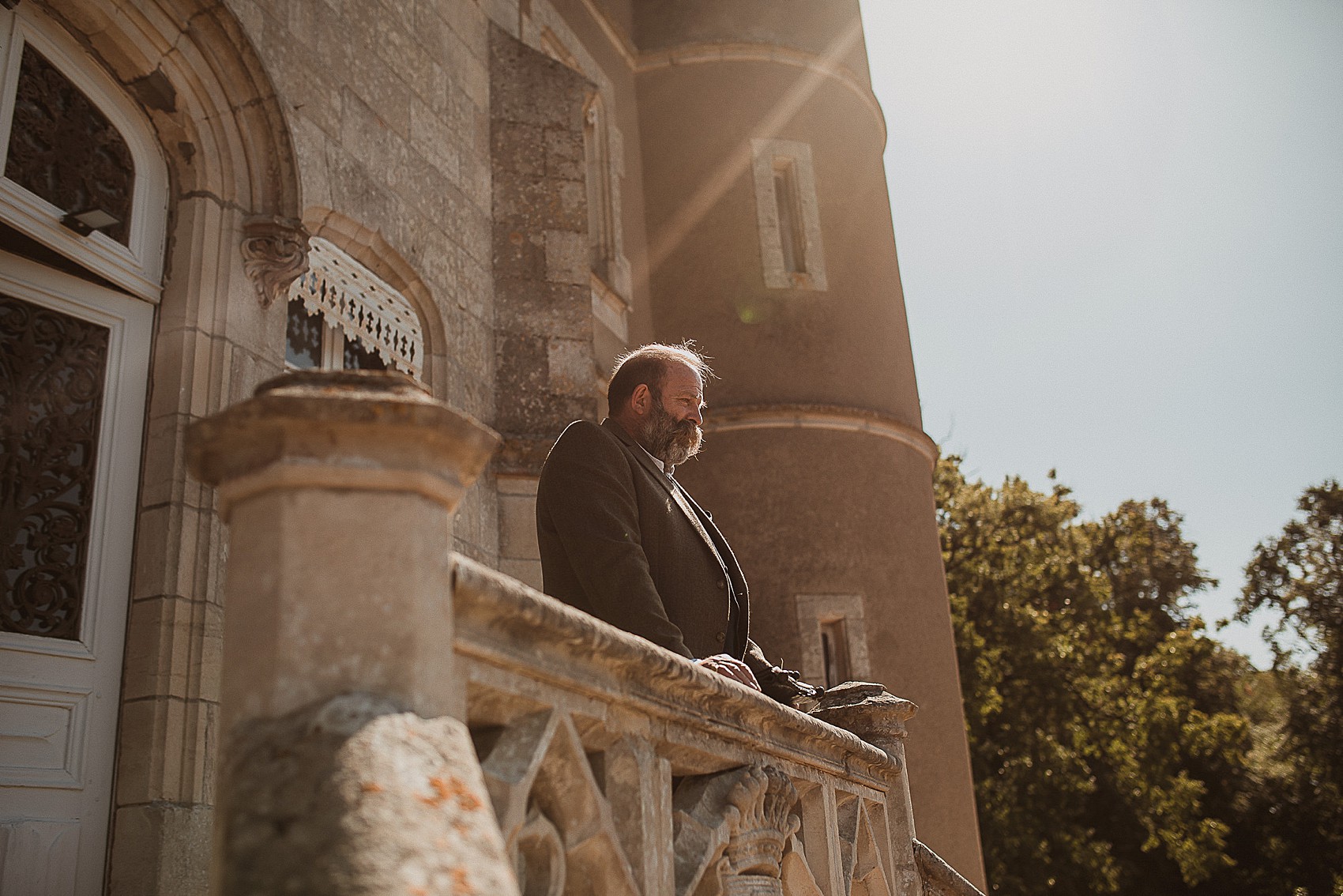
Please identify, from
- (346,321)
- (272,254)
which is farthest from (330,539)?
(346,321)

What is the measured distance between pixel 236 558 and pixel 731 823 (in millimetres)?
1432

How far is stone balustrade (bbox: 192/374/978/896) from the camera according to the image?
4.57ft

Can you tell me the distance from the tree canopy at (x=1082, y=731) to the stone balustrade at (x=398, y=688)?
17463 mm

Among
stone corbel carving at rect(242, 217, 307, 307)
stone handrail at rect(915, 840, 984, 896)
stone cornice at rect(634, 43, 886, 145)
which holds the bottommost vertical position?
stone handrail at rect(915, 840, 984, 896)

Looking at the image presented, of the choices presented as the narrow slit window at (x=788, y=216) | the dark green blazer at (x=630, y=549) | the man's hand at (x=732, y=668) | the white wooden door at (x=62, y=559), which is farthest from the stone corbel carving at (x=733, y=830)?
the narrow slit window at (x=788, y=216)

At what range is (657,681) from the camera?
238 centimetres

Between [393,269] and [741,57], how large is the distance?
7342mm

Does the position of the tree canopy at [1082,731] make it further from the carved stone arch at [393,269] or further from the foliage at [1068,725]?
the carved stone arch at [393,269]

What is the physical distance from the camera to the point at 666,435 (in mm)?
3938

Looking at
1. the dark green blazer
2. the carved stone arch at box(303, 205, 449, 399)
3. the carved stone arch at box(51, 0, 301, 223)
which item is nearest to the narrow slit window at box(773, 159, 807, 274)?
the carved stone arch at box(303, 205, 449, 399)

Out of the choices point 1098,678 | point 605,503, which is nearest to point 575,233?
point 605,503

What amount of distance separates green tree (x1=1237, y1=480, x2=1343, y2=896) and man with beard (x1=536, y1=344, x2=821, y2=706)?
77.3 feet

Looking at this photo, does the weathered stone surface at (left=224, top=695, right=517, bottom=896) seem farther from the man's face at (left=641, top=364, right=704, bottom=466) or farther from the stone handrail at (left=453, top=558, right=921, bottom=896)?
the man's face at (left=641, top=364, right=704, bottom=466)

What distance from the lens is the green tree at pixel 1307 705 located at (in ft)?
77.0
